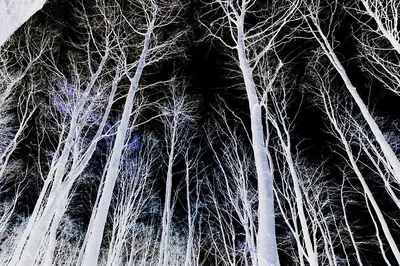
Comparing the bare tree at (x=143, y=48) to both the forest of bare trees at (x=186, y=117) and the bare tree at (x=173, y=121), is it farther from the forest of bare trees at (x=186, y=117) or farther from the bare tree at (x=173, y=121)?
the bare tree at (x=173, y=121)

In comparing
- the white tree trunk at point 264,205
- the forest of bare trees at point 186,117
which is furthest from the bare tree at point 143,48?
the white tree trunk at point 264,205

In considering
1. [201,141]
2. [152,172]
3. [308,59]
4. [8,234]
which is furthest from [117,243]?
[8,234]

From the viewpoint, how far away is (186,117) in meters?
13.0

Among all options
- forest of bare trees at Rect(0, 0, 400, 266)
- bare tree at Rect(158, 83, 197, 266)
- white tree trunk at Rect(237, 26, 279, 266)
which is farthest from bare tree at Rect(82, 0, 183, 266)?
bare tree at Rect(158, 83, 197, 266)

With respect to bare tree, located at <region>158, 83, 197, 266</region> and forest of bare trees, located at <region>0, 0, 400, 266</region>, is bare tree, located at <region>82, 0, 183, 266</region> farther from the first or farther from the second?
bare tree, located at <region>158, 83, 197, 266</region>

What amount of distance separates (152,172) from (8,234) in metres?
15.7

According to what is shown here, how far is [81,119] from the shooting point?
8039 millimetres

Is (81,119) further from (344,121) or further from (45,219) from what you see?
(344,121)

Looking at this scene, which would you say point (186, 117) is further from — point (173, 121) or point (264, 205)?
point (264, 205)

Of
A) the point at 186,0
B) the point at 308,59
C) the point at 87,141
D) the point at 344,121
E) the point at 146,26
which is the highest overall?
the point at 186,0

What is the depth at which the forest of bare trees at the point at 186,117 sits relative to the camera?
22.2ft

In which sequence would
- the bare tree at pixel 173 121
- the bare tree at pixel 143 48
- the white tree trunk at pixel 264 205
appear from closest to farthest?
the white tree trunk at pixel 264 205, the bare tree at pixel 143 48, the bare tree at pixel 173 121

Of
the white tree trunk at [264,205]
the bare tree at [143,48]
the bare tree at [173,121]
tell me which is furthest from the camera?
the bare tree at [173,121]

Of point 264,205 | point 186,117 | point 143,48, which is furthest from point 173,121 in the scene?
point 264,205
